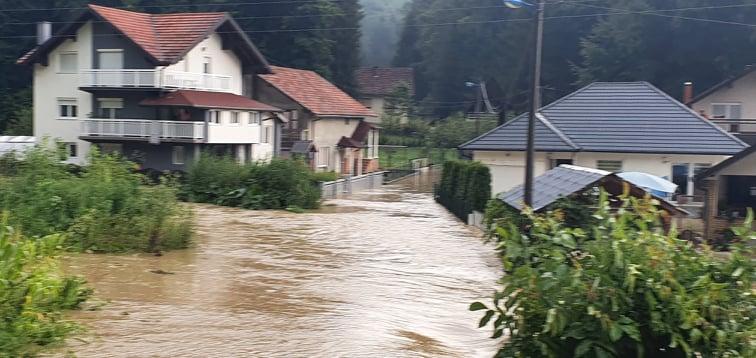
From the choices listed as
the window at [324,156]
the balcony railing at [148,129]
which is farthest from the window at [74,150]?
the window at [324,156]

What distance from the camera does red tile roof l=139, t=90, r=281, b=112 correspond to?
125ft

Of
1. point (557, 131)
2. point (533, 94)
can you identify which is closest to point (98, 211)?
point (533, 94)

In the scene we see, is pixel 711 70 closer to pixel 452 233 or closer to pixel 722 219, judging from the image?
pixel 722 219

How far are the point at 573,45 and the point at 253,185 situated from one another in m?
47.0

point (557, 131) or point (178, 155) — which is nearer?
point (557, 131)

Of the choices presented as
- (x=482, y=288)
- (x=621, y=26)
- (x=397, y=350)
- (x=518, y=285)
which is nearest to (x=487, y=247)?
(x=482, y=288)

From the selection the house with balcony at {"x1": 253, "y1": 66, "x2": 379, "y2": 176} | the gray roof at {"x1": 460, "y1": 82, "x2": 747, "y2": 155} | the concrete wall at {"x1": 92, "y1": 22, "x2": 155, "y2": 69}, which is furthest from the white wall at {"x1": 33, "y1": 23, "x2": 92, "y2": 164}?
the gray roof at {"x1": 460, "y1": 82, "x2": 747, "y2": 155}

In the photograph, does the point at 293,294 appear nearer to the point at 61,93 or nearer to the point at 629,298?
the point at 629,298

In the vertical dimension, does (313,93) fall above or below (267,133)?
above

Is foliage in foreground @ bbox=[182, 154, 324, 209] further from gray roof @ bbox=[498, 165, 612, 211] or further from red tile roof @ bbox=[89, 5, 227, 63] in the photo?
gray roof @ bbox=[498, 165, 612, 211]

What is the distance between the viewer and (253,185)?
111ft

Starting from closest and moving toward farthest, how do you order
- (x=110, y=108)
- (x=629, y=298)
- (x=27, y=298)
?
(x=629, y=298)
(x=27, y=298)
(x=110, y=108)

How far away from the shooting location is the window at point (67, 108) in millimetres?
41906

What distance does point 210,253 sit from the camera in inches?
774
